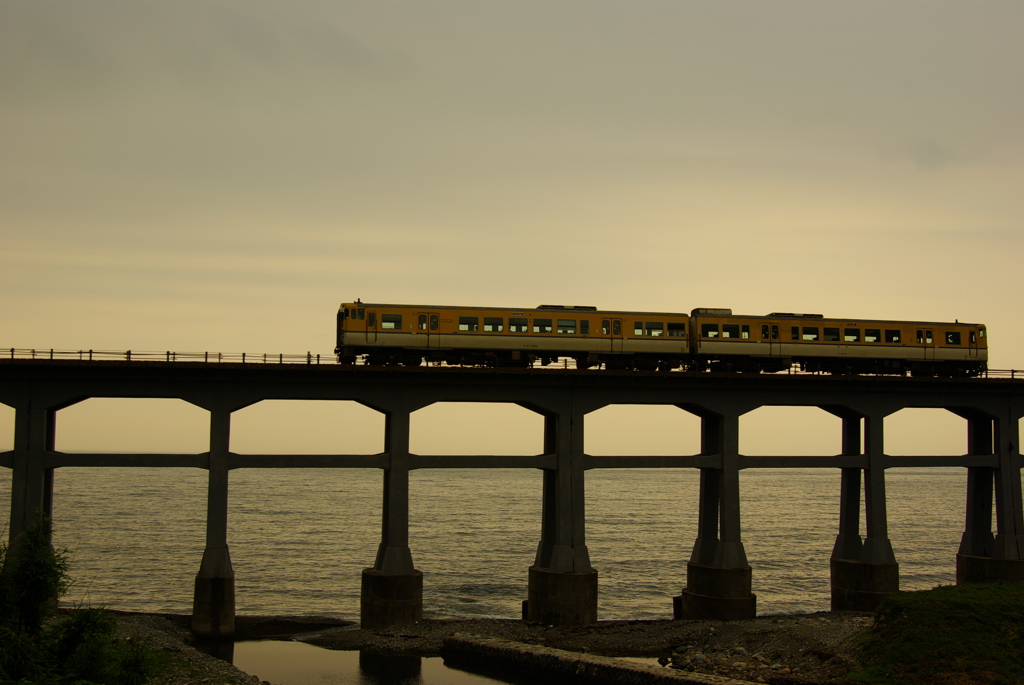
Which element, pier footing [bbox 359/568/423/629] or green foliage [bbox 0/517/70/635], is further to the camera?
pier footing [bbox 359/568/423/629]

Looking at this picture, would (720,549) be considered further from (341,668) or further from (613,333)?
(341,668)

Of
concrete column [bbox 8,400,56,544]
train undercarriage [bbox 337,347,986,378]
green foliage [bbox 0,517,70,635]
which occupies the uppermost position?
train undercarriage [bbox 337,347,986,378]

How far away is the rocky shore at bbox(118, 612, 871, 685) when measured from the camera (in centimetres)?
3158

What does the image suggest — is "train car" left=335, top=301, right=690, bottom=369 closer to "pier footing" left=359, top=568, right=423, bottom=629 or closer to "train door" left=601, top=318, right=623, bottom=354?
"train door" left=601, top=318, right=623, bottom=354

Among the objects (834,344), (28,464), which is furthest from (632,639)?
(28,464)

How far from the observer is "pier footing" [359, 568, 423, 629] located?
Result: 38.4m

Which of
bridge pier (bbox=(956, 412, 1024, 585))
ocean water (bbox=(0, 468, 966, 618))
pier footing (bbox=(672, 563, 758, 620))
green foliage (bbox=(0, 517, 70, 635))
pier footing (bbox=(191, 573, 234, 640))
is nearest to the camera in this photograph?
green foliage (bbox=(0, 517, 70, 635))

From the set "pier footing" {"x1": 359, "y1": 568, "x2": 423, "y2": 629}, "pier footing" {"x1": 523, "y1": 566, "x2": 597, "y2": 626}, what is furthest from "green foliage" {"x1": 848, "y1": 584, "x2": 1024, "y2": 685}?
"pier footing" {"x1": 359, "y1": 568, "x2": 423, "y2": 629}

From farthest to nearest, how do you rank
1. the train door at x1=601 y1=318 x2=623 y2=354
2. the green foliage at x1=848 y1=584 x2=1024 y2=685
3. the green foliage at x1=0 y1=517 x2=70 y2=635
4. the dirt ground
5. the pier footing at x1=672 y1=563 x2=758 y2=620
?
the train door at x1=601 y1=318 x2=623 y2=354 → the pier footing at x1=672 y1=563 x2=758 y2=620 → the dirt ground → the green foliage at x1=848 y1=584 x2=1024 y2=685 → the green foliage at x1=0 y1=517 x2=70 y2=635

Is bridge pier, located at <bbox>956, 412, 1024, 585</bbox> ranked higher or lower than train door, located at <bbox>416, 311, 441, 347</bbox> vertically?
lower

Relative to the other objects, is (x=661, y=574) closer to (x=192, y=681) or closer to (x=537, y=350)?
(x=537, y=350)

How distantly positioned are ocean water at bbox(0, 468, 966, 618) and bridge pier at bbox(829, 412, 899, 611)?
30.8ft

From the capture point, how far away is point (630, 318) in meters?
44.7

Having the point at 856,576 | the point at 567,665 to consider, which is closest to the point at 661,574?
the point at 856,576
